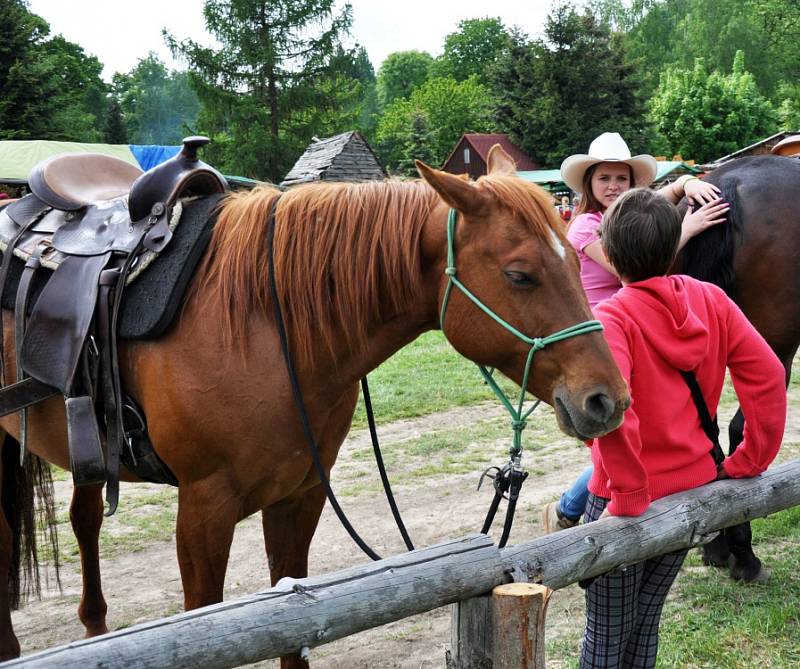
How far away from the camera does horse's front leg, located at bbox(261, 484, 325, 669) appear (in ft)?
8.73

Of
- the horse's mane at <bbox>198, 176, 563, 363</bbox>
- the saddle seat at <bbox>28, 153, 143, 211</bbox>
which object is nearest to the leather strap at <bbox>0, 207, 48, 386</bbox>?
the saddle seat at <bbox>28, 153, 143, 211</bbox>

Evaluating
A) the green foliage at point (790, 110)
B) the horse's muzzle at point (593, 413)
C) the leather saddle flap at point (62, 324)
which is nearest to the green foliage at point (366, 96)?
the green foliage at point (790, 110)

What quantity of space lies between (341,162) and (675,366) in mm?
16831

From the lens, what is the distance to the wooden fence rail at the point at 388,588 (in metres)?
1.42

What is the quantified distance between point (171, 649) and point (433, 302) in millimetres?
1198

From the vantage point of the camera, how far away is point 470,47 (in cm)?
7250

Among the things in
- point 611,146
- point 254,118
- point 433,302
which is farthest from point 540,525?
point 254,118

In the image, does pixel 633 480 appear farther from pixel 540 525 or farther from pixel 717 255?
pixel 540 525

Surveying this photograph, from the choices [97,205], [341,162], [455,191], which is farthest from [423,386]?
[341,162]

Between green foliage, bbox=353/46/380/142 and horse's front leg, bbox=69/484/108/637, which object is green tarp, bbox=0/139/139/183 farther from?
green foliage, bbox=353/46/380/142

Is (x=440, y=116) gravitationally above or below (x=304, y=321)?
above

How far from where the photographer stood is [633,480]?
2.10 m

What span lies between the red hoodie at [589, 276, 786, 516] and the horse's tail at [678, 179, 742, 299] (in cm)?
160

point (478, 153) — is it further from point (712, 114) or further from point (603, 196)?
point (603, 196)
